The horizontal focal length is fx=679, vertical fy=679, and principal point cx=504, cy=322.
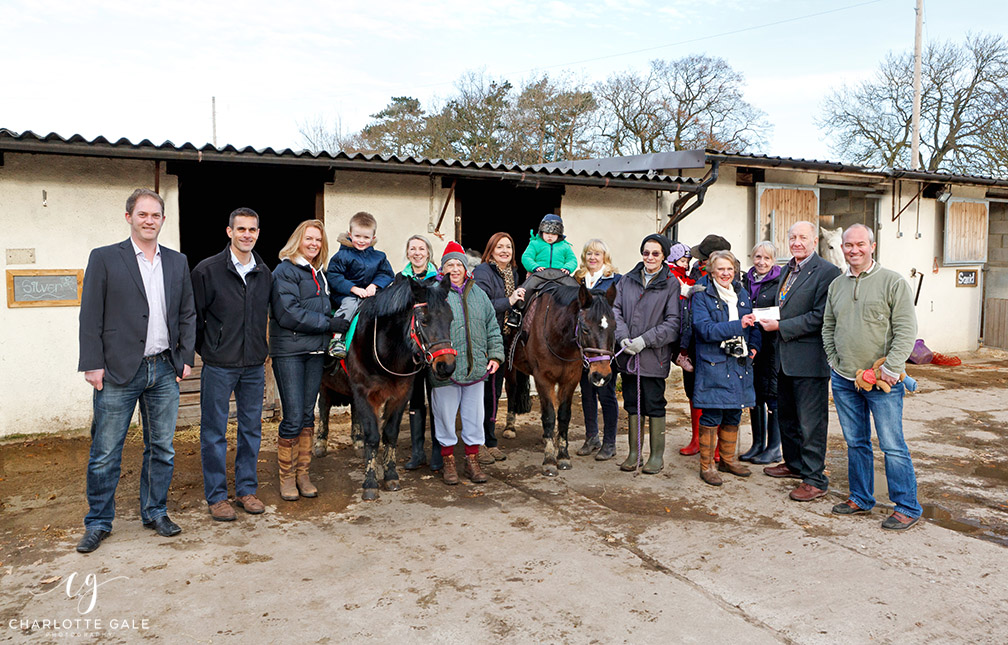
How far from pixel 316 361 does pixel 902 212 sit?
35.2 ft

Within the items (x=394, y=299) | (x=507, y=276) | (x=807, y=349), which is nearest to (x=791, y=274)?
(x=807, y=349)

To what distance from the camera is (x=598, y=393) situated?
594 cm

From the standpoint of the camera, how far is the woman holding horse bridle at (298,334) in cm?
454

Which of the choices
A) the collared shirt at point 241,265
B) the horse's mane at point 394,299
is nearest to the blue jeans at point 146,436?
the collared shirt at point 241,265

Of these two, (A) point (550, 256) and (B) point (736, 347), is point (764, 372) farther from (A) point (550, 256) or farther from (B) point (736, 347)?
(A) point (550, 256)

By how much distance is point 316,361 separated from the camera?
4.76 m

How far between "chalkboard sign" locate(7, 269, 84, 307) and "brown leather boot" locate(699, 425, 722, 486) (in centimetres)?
569

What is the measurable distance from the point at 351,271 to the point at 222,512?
6.35 feet

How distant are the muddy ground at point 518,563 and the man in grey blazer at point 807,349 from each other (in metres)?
0.30

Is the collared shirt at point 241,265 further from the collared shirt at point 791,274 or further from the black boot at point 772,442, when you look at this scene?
the black boot at point 772,442

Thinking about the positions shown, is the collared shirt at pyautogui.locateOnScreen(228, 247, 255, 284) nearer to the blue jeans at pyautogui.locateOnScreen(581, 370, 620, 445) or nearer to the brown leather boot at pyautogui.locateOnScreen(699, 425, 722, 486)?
the blue jeans at pyautogui.locateOnScreen(581, 370, 620, 445)

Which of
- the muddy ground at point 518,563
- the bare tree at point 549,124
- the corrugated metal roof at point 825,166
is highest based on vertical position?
the bare tree at point 549,124

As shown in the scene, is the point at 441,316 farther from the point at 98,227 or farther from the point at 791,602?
the point at 98,227

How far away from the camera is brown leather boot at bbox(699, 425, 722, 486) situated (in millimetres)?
5164
